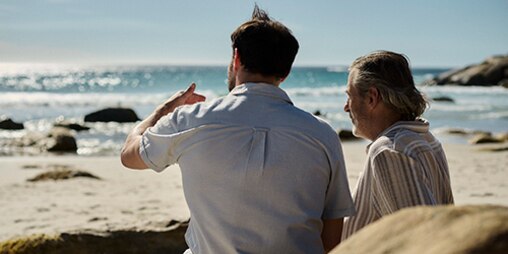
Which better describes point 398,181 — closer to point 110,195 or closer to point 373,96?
point 373,96

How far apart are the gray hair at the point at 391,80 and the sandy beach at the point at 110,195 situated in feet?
8.39

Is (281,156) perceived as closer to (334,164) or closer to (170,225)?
(334,164)

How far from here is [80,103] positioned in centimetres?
3844

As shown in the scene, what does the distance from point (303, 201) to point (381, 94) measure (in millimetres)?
581

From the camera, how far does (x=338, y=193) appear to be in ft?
8.80

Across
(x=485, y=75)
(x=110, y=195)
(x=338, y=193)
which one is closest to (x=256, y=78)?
(x=338, y=193)

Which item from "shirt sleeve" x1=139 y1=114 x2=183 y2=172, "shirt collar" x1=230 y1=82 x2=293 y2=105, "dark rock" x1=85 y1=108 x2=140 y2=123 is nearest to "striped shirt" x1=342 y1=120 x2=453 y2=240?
"shirt collar" x1=230 y1=82 x2=293 y2=105

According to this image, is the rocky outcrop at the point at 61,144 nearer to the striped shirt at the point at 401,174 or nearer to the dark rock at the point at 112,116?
the dark rock at the point at 112,116

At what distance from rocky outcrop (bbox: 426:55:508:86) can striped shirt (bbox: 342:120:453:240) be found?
49.5 meters

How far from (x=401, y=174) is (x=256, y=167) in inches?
22.8

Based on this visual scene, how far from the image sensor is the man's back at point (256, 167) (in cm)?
255

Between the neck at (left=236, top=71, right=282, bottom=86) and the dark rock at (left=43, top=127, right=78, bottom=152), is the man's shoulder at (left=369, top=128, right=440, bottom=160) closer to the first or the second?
the neck at (left=236, top=71, right=282, bottom=86)

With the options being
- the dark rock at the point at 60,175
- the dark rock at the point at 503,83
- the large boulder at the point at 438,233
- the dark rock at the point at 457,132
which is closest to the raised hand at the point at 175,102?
the large boulder at the point at 438,233

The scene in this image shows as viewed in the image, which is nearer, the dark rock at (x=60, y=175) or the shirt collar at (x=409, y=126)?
the shirt collar at (x=409, y=126)
